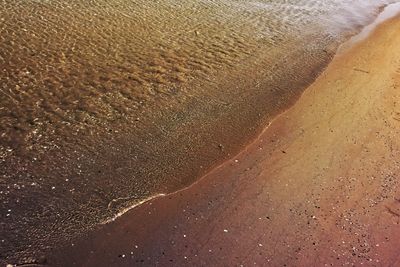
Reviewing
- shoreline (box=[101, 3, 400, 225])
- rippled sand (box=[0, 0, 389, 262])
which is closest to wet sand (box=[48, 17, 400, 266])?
shoreline (box=[101, 3, 400, 225])

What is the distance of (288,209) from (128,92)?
3027 millimetres

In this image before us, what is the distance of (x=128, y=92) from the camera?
6.77 m

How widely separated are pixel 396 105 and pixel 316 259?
3.84 metres

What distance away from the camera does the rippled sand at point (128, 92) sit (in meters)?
4.89

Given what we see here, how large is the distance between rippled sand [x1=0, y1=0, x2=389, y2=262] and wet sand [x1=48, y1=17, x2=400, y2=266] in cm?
28

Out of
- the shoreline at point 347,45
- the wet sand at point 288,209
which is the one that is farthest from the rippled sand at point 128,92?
the wet sand at point 288,209

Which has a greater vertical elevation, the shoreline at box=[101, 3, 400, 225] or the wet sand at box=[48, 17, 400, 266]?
the shoreline at box=[101, 3, 400, 225]

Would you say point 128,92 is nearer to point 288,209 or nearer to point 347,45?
point 288,209

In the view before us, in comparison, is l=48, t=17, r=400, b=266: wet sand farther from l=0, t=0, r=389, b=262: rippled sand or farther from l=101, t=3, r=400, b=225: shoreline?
l=0, t=0, r=389, b=262: rippled sand

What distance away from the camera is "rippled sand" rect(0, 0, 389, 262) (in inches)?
193

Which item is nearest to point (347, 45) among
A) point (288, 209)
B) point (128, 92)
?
point (128, 92)

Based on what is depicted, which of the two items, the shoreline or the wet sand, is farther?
the shoreline

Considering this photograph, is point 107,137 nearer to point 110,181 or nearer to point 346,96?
point 110,181

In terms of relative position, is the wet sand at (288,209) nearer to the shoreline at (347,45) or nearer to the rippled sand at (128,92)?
the shoreline at (347,45)
